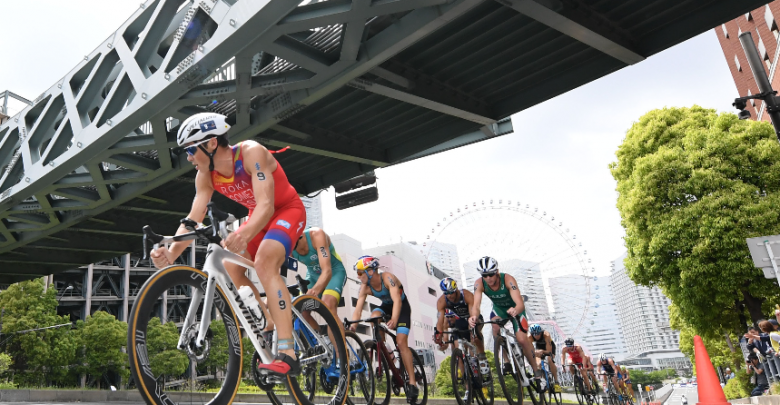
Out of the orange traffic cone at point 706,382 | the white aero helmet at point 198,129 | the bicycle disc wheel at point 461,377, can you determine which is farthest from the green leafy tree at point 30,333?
the orange traffic cone at point 706,382

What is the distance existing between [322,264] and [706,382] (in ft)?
14.8

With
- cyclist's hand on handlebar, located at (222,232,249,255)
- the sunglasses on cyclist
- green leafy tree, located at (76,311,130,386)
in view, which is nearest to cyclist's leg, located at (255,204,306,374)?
cyclist's hand on handlebar, located at (222,232,249,255)

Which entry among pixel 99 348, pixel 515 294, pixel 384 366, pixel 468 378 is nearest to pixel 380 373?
pixel 384 366

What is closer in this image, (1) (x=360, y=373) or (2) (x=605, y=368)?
(1) (x=360, y=373)

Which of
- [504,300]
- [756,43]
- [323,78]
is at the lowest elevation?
[504,300]

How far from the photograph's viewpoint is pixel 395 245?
322 ft

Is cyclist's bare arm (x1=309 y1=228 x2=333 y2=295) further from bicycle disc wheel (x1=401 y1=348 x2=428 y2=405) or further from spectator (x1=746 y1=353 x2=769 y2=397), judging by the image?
spectator (x1=746 y1=353 x2=769 y2=397)

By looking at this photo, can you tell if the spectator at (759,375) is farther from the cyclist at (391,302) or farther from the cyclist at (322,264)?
the cyclist at (322,264)

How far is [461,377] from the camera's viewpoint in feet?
23.3

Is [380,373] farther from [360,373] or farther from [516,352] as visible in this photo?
[516,352]

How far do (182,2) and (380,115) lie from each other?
4.26 m

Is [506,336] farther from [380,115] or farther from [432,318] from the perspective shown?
[432,318]

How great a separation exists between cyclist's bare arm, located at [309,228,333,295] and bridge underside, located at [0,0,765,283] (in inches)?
108

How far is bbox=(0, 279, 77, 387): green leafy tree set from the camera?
3381 centimetres
